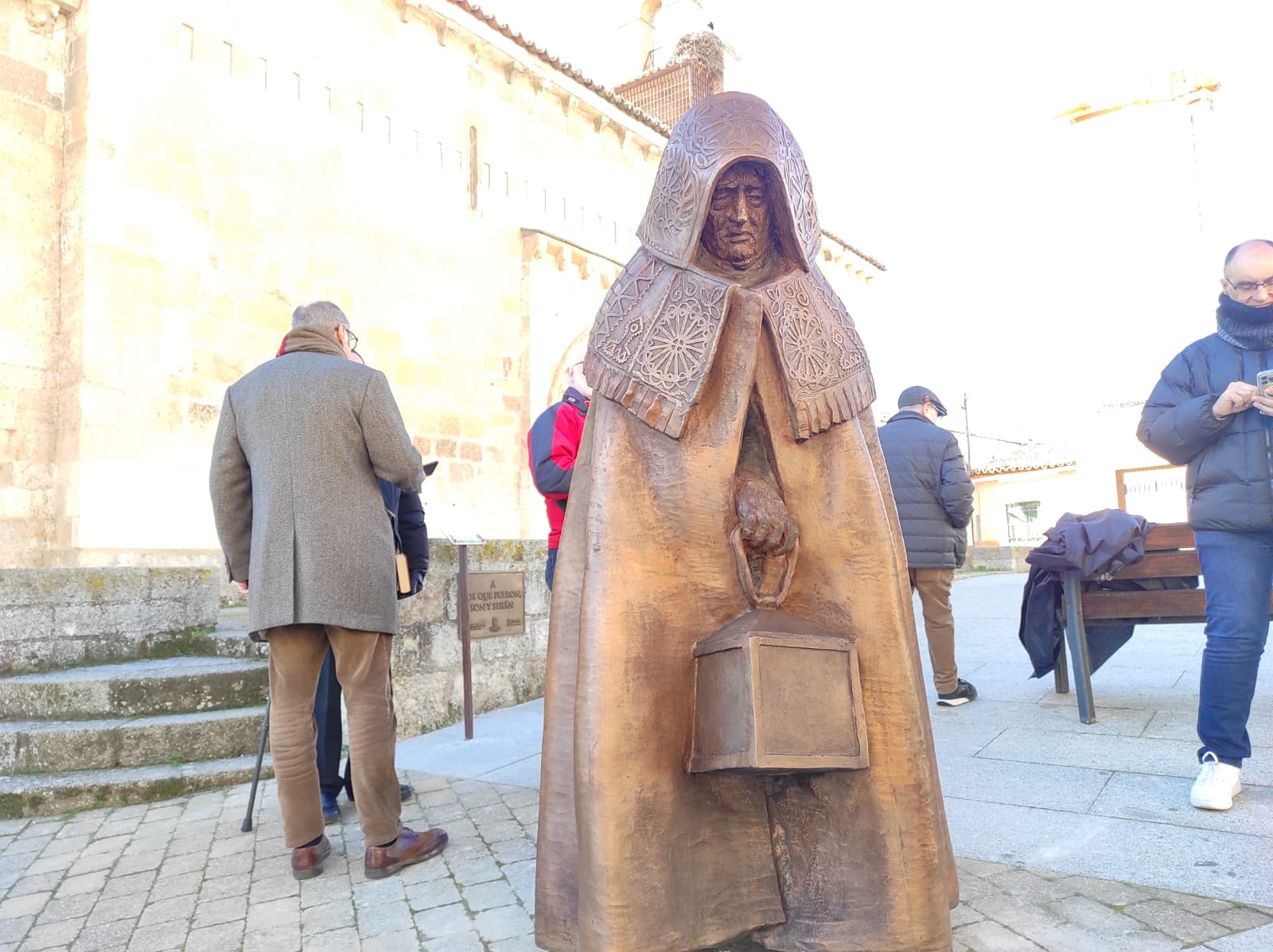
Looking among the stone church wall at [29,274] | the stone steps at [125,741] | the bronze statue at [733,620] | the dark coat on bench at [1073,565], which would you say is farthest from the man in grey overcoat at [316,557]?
the stone church wall at [29,274]

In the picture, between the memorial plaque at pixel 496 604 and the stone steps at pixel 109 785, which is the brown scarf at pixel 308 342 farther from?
the memorial plaque at pixel 496 604

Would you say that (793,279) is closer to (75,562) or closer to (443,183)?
(75,562)

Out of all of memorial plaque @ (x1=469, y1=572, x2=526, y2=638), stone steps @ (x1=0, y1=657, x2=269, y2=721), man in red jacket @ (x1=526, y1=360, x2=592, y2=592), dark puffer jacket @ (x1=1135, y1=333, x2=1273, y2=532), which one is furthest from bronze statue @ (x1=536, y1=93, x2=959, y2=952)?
stone steps @ (x1=0, y1=657, x2=269, y2=721)

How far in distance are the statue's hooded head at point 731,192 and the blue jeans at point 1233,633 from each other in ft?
6.84

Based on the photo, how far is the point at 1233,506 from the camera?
3.16 m

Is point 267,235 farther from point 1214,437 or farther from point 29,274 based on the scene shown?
point 1214,437

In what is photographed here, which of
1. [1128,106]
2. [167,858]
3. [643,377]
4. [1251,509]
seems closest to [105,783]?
[167,858]

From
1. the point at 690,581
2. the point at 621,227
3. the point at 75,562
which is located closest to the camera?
the point at 690,581

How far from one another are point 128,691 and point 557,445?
2.82m

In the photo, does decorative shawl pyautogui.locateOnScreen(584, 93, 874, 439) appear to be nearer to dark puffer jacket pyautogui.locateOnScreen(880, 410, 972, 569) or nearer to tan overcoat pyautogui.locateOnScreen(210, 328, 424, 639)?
tan overcoat pyautogui.locateOnScreen(210, 328, 424, 639)

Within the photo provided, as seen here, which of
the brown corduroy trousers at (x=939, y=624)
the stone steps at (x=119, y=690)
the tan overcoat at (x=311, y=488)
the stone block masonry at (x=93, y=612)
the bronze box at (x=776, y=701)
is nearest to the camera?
the bronze box at (x=776, y=701)

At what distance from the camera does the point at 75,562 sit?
788cm

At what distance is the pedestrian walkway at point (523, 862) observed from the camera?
249 centimetres

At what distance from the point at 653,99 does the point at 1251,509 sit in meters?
17.8
